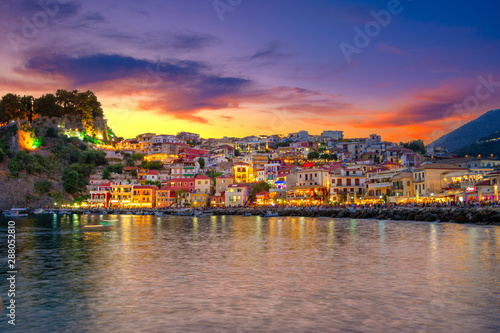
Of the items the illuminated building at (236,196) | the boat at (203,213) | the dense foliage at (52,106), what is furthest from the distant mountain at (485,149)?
the dense foliage at (52,106)

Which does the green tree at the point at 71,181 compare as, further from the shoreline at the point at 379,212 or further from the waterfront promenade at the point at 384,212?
the waterfront promenade at the point at 384,212

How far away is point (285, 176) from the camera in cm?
7606

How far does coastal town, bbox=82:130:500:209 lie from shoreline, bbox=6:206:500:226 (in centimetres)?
432

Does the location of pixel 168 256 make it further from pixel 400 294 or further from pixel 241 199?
pixel 241 199

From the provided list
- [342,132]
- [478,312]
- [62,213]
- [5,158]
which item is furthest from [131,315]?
[342,132]

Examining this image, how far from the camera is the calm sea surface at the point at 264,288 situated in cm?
1027

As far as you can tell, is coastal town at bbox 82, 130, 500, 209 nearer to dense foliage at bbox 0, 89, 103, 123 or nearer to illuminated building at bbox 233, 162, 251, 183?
illuminated building at bbox 233, 162, 251, 183

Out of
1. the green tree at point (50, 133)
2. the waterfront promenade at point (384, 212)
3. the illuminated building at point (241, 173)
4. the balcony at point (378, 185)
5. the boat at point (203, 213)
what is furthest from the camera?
the green tree at point (50, 133)

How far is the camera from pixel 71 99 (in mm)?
116938

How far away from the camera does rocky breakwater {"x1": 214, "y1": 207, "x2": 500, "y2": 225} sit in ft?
114

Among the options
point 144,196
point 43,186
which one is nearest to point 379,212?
point 144,196

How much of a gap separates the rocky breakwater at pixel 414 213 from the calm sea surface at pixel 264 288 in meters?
11.6

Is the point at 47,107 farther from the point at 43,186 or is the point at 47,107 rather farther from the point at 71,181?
the point at 71,181

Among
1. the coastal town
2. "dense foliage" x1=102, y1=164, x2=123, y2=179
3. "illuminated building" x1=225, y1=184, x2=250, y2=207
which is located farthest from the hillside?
"illuminated building" x1=225, y1=184, x2=250, y2=207
